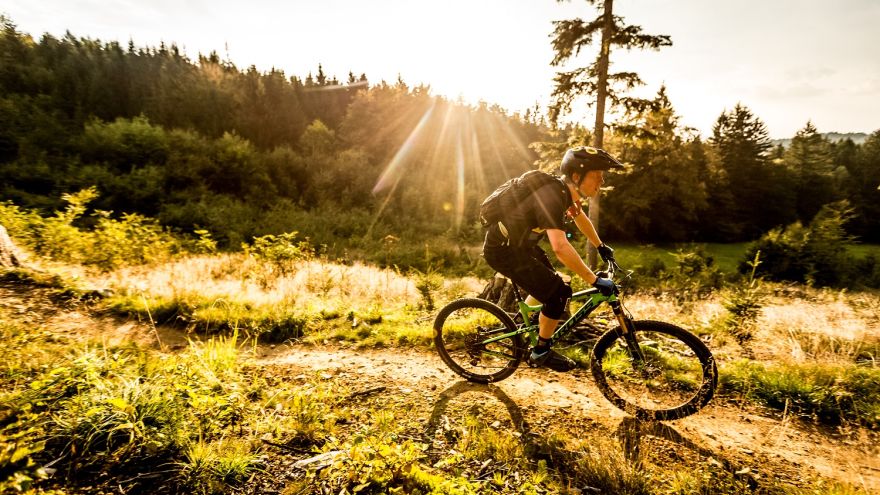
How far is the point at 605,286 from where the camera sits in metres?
3.79

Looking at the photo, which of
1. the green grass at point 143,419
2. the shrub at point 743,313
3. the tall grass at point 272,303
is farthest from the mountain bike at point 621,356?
the shrub at point 743,313

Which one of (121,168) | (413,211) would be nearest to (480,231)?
(413,211)

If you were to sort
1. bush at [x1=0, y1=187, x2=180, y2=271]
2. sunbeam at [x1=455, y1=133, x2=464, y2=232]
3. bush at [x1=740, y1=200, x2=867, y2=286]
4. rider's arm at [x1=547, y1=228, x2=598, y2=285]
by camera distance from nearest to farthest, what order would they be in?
rider's arm at [x1=547, y1=228, x2=598, y2=285]
bush at [x1=0, y1=187, x2=180, y2=271]
bush at [x1=740, y1=200, x2=867, y2=286]
sunbeam at [x1=455, y1=133, x2=464, y2=232]

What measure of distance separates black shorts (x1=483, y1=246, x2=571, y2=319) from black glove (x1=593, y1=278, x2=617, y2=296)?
374 mm

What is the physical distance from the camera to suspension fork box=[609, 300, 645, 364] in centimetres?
389

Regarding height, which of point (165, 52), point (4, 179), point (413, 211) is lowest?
point (413, 211)

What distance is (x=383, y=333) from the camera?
640 cm

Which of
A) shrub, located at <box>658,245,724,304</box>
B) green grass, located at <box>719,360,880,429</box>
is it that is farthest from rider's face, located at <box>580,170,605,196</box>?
shrub, located at <box>658,245,724,304</box>

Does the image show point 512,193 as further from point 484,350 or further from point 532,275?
point 484,350

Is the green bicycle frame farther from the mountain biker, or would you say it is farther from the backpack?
the backpack

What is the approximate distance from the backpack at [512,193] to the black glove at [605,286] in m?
1.18

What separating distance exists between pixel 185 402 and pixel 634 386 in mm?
5135

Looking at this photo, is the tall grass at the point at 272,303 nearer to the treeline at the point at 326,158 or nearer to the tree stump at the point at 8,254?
the tree stump at the point at 8,254

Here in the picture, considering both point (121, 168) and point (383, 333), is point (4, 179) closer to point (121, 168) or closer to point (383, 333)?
point (121, 168)
